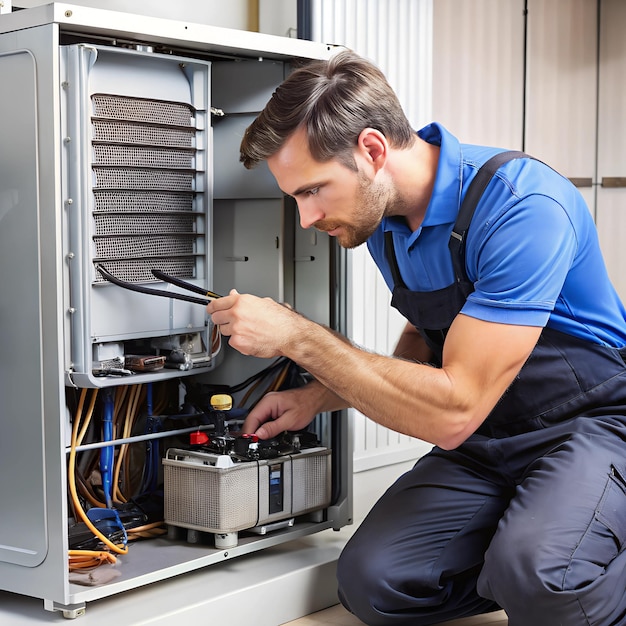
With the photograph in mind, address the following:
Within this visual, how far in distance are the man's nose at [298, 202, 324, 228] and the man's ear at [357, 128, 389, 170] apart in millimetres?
125

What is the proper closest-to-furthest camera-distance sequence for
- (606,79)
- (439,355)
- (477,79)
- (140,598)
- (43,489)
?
(43,489), (140,598), (439,355), (477,79), (606,79)

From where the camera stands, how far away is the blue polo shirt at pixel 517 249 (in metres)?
1.55

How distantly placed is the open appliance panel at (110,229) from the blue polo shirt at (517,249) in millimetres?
301

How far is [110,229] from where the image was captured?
1.71 m

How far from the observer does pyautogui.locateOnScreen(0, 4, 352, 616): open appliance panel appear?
5.12 feet

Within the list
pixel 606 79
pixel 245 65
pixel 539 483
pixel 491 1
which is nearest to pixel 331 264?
pixel 245 65

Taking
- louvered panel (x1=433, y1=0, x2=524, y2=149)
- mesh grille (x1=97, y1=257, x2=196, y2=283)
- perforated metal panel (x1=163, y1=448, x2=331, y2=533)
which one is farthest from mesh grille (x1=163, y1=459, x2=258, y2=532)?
louvered panel (x1=433, y1=0, x2=524, y2=149)

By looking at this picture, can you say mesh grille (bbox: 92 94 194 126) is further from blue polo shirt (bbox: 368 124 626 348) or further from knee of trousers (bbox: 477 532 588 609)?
knee of trousers (bbox: 477 532 588 609)

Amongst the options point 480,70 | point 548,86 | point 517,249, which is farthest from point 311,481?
point 548,86

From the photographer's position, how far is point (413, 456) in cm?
253

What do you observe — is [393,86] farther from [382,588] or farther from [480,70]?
[382,588]

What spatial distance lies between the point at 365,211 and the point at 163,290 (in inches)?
16.2

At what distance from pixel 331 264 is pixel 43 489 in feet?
2.55

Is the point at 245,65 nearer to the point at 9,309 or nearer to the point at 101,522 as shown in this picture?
the point at 9,309
